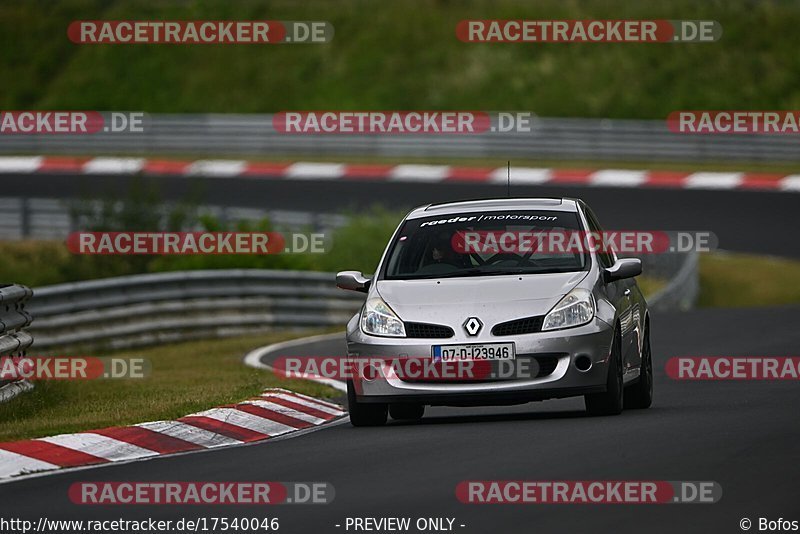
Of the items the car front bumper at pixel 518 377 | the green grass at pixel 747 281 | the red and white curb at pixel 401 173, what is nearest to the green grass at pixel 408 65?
the red and white curb at pixel 401 173

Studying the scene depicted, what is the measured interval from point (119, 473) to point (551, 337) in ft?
10.6

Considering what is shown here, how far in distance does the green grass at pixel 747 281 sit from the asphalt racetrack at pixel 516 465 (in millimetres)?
14377

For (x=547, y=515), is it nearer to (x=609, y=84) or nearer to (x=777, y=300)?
(x=777, y=300)

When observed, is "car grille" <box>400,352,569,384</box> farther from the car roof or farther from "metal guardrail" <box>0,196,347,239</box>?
"metal guardrail" <box>0,196,347,239</box>

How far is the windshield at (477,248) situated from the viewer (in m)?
12.8

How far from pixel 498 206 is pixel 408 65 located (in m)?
39.9

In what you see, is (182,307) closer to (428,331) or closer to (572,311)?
(428,331)

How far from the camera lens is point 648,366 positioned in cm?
1375

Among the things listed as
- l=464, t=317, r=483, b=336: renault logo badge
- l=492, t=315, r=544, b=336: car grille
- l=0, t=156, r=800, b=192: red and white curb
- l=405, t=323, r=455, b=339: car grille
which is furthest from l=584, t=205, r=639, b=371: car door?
l=0, t=156, r=800, b=192: red and white curb

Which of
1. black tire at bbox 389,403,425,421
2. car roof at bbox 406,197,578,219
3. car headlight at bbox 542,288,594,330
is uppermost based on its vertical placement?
car roof at bbox 406,197,578,219

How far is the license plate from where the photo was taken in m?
12.0

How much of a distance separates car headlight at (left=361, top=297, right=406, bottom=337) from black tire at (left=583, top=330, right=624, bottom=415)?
139 centimetres

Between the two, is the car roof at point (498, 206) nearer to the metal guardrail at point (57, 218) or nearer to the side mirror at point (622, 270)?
the side mirror at point (622, 270)

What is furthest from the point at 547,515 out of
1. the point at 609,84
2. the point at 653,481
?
the point at 609,84
